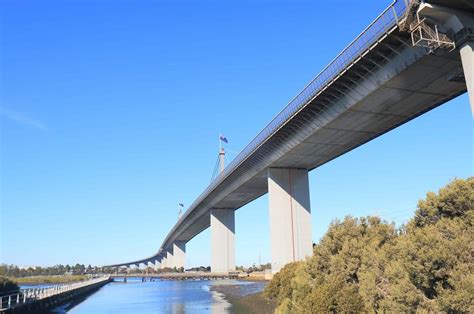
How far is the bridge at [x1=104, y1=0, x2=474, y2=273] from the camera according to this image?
69.8ft

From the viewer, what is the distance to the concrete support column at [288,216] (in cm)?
5541

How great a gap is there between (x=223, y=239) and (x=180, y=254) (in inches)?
3235

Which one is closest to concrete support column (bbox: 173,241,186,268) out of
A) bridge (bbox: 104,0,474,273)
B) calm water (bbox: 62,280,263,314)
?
bridge (bbox: 104,0,474,273)

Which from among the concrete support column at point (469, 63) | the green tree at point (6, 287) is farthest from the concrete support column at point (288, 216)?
the concrete support column at point (469, 63)

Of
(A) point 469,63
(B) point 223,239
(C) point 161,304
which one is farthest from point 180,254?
(A) point 469,63

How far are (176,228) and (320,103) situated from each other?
107m

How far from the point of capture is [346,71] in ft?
105

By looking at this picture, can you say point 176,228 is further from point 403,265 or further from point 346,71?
point 403,265

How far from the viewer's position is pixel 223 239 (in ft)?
317

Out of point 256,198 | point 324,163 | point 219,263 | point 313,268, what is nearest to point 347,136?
point 324,163

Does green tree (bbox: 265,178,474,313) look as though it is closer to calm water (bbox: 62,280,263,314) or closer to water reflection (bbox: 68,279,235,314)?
calm water (bbox: 62,280,263,314)

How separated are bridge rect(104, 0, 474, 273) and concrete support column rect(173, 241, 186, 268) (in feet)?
335

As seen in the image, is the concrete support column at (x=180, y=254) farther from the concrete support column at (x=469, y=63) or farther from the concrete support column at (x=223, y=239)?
the concrete support column at (x=469, y=63)

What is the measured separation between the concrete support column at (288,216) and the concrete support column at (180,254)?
123 metres
